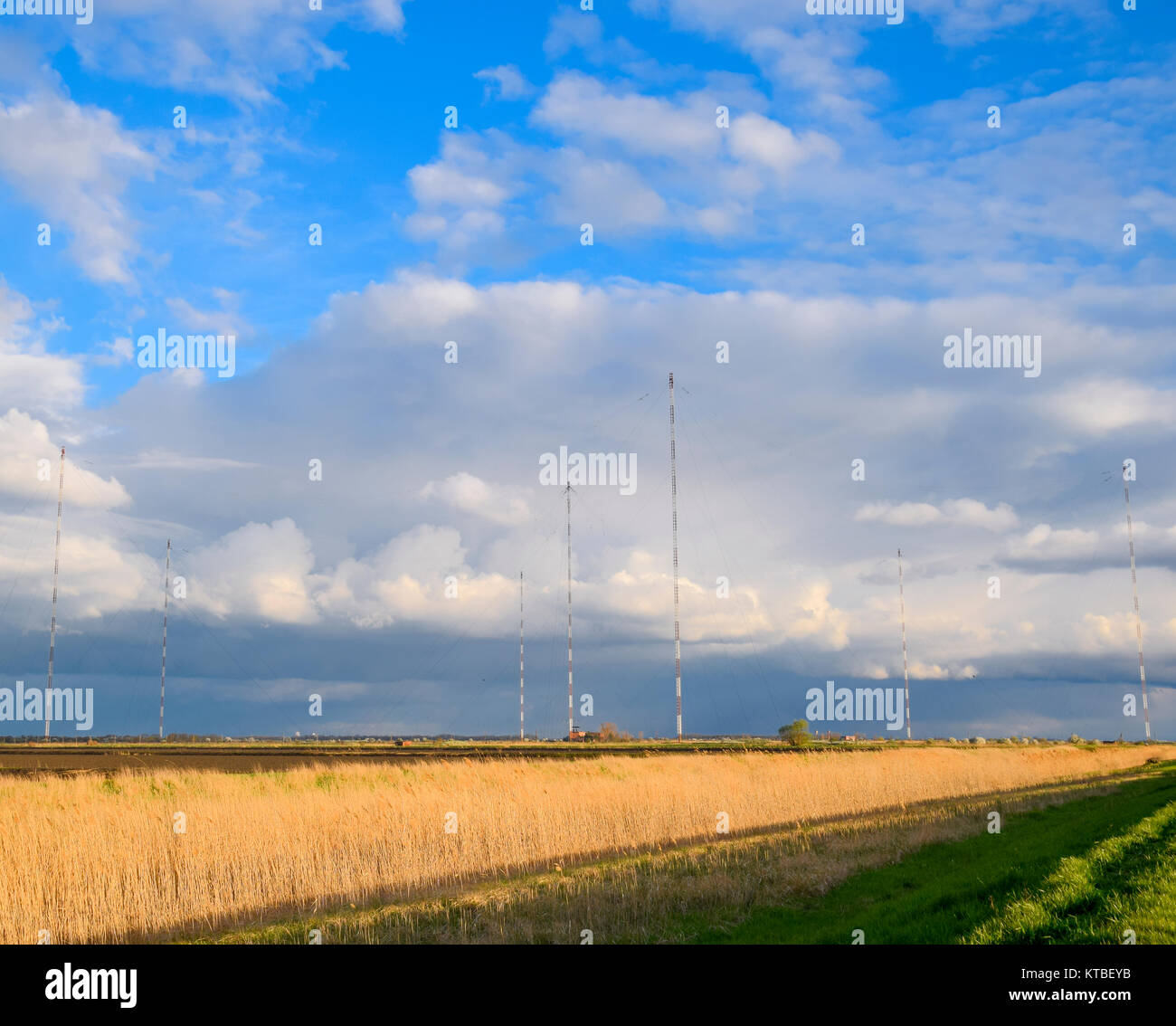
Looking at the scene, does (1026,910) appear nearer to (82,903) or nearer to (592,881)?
(592,881)

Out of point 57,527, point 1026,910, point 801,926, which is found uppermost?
point 57,527

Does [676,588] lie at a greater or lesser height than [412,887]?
greater

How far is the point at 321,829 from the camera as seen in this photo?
2839 cm

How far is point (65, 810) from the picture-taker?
28.4m

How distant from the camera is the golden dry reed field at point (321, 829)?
22.2 metres

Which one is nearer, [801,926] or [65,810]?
[801,926]

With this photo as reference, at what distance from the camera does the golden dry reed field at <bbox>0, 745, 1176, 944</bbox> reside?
874 inches

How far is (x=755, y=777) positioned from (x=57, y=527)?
2691 inches

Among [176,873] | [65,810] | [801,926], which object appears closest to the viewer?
[801,926]

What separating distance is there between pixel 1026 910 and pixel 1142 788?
3933 cm
